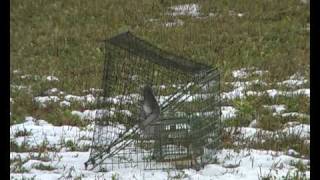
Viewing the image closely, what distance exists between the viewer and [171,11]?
22016 millimetres

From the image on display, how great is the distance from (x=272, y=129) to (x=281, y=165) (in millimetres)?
1987

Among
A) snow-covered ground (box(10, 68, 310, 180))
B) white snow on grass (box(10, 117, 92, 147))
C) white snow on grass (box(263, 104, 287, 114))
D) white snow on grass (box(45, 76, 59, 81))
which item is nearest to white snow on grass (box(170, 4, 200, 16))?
white snow on grass (box(45, 76, 59, 81))

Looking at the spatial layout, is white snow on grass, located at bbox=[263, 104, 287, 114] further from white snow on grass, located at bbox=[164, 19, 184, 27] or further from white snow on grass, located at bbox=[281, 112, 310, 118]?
white snow on grass, located at bbox=[164, 19, 184, 27]

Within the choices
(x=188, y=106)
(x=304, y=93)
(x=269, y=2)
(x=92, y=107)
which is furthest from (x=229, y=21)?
(x=188, y=106)

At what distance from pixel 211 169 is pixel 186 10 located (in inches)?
603

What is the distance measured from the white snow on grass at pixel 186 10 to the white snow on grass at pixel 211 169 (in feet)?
46.1

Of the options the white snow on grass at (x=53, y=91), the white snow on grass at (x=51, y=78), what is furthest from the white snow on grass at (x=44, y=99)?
the white snow on grass at (x=51, y=78)

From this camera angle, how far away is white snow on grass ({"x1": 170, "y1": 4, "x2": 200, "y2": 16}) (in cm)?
2158

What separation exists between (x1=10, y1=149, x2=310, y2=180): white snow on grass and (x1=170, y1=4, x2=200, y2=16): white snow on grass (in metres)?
14.0

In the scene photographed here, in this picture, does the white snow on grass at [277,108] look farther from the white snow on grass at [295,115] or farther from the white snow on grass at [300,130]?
the white snow on grass at [300,130]

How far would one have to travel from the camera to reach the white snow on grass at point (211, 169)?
7051mm
